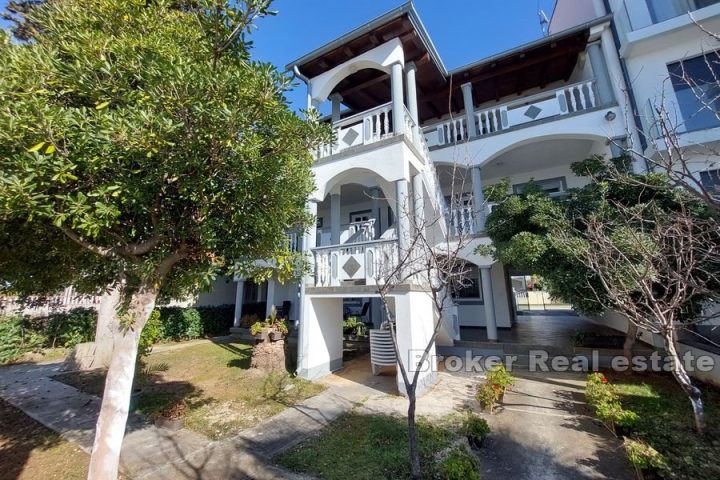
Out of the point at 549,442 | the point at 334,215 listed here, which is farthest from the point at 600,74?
the point at 549,442

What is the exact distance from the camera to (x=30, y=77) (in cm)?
275

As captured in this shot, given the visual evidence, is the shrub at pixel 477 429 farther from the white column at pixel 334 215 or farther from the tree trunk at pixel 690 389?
the white column at pixel 334 215

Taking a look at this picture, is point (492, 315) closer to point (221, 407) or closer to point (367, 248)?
point (367, 248)

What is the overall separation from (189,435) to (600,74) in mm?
14191

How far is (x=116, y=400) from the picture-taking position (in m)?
3.41

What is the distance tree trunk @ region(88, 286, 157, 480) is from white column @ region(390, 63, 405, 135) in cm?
665

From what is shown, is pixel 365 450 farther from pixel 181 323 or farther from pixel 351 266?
pixel 181 323

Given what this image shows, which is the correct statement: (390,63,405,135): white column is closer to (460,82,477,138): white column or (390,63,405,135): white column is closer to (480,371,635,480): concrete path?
(460,82,477,138): white column

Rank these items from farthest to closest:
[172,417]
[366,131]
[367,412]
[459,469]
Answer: [366,131] → [367,412] → [172,417] → [459,469]

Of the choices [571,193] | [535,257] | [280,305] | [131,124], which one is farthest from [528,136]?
[280,305]

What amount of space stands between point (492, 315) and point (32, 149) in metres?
10.4

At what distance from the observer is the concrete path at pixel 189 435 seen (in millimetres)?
4133

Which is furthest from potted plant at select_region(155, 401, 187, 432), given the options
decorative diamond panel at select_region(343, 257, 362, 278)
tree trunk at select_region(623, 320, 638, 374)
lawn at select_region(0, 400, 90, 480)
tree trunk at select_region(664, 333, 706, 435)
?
tree trunk at select_region(623, 320, 638, 374)

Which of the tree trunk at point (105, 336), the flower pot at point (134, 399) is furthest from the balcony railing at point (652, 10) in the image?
the tree trunk at point (105, 336)
